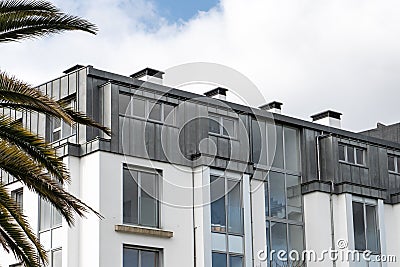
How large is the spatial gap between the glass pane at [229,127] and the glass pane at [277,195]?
2741mm

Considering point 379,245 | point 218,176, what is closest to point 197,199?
point 218,176

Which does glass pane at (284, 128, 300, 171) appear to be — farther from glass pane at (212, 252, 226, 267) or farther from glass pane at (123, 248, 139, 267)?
glass pane at (123, 248, 139, 267)

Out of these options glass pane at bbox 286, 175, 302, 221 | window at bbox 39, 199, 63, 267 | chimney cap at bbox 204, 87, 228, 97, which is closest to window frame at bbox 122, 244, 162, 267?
window at bbox 39, 199, 63, 267

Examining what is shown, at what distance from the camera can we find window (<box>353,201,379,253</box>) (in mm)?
40719

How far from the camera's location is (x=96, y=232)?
3250 cm

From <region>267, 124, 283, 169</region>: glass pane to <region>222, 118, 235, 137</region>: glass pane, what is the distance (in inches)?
90.0

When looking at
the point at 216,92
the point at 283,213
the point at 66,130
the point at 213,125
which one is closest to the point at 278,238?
the point at 283,213

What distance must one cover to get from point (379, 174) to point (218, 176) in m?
10.4

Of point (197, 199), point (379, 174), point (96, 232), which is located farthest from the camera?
point (379, 174)

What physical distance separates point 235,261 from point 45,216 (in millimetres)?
7188

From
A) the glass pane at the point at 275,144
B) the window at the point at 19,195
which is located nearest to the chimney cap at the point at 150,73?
the glass pane at the point at 275,144

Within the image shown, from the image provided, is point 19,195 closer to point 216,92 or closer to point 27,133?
point 216,92

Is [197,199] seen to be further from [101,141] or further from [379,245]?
[379,245]

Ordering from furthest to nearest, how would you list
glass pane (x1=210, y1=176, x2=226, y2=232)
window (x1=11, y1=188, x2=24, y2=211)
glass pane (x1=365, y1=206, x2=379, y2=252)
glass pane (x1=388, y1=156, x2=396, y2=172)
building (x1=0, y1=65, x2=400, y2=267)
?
glass pane (x1=388, y1=156, x2=396, y2=172), glass pane (x1=365, y1=206, x2=379, y2=252), window (x1=11, y1=188, x2=24, y2=211), glass pane (x1=210, y1=176, x2=226, y2=232), building (x1=0, y1=65, x2=400, y2=267)
